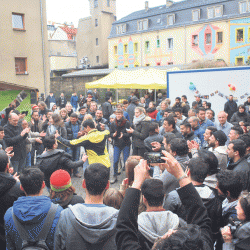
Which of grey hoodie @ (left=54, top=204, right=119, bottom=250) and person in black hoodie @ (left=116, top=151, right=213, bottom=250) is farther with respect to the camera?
grey hoodie @ (left=54, top=204, right=119, bottom=250)

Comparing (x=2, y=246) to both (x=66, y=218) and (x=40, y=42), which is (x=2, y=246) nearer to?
(x=66, y=218)

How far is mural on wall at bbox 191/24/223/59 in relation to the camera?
36.3m

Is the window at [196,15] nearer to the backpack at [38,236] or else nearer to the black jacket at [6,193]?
the black jacket at [6,193]

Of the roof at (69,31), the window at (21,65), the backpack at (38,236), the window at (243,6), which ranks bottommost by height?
the backpack at (38,236)

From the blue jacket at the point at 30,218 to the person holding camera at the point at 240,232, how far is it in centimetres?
139

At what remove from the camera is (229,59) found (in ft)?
116

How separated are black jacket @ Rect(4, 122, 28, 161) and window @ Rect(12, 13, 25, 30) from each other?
55.1ft

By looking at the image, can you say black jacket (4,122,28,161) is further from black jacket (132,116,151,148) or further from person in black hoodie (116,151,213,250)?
person in black hoodie (116,151,213,250)

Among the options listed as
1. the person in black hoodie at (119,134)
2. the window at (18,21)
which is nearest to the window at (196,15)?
the window at (18,21)

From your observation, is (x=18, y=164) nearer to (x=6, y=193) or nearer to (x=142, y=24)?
(x=6, y=193)

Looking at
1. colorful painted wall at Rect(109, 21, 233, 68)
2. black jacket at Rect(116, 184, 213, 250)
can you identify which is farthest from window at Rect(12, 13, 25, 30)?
colorful painted wall at Rect(109, 21, 233, 68)

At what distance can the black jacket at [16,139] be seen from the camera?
629 centimetres

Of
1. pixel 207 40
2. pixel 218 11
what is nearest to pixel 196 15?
pixel 218 11

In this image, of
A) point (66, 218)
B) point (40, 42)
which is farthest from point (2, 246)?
point (40, 42)
